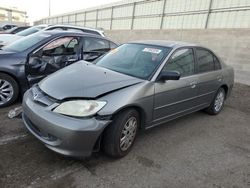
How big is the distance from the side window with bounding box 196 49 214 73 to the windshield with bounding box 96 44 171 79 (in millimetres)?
986

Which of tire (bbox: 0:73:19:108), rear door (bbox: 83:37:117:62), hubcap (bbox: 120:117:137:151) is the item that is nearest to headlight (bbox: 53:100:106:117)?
hubcap (bbox: 120:117:137:151)

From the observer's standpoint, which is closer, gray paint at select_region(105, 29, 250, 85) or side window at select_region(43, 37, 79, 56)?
side window at select_region(43, 37, 79, 56)

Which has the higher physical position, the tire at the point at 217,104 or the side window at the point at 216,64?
the side window at the point at 216,64

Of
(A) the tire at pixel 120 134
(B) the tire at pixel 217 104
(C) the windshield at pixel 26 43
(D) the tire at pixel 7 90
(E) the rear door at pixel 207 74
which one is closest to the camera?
(A) the tire at pixel 120 134

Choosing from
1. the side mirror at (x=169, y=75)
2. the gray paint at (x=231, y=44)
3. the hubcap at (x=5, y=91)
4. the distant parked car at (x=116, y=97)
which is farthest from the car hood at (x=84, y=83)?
the gray paint at (x=231, y=44)

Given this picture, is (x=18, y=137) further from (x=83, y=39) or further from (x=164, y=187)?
(x=83, y=39)

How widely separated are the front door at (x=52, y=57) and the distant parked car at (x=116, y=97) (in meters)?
1.26

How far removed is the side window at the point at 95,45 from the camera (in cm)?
593

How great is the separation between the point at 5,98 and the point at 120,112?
2677 mm

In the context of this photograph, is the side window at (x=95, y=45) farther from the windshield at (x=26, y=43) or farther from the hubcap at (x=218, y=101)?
the hubcap at (x=218, y=101)

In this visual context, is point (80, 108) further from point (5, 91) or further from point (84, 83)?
point (5, 91)

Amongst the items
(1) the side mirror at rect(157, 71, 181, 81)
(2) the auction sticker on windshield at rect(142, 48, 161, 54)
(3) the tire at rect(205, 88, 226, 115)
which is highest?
(2) the auction sticker on windshield at rect(142, 48, 161, 54)

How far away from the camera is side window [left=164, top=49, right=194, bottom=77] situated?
13.1 ft

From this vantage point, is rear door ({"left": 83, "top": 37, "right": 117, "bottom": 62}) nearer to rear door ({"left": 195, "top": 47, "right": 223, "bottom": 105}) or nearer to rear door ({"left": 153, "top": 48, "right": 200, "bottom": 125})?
rear door ({"left": 153, "top": 48, "right": 200, "bottom": 125})
